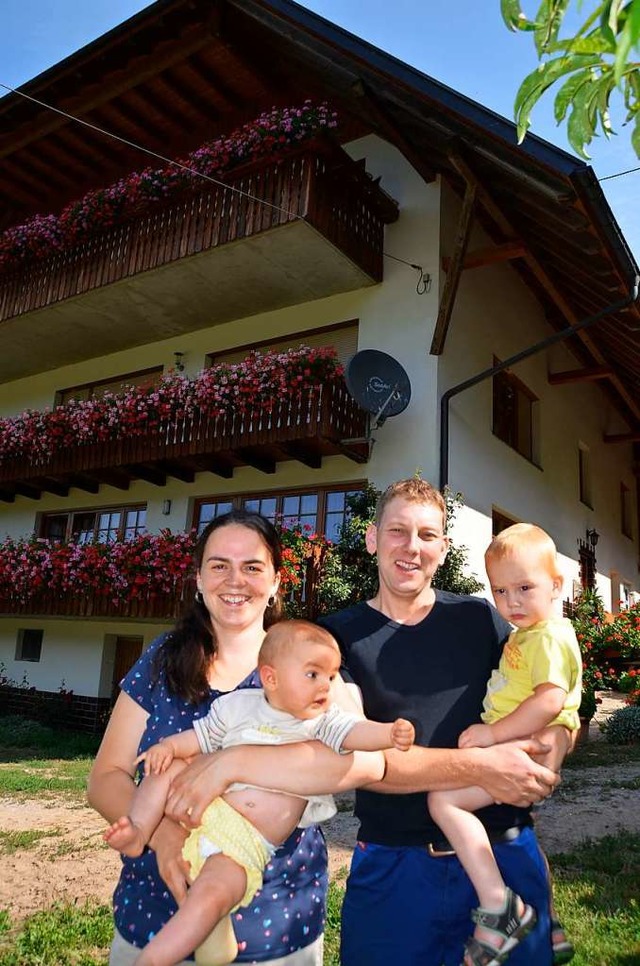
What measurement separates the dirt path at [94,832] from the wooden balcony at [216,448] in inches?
198

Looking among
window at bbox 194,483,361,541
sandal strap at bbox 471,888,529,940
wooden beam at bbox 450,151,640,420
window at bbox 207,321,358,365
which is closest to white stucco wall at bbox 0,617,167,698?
window at bbox 194,483,361,541

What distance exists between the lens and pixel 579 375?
14852mm

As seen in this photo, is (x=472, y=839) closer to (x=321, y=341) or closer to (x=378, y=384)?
(x=378, y=384)

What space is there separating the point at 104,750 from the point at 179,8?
1275cm

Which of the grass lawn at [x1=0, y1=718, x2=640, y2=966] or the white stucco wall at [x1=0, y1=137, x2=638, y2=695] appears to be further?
the white stucco wall at [x1=0, y1=137, x2=638, y2=695]

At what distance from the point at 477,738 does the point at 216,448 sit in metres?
9.47

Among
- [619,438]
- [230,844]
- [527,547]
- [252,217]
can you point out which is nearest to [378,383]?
[252,217]

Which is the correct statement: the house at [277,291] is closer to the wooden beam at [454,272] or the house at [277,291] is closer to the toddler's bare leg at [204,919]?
the wooden beam at [454,272]

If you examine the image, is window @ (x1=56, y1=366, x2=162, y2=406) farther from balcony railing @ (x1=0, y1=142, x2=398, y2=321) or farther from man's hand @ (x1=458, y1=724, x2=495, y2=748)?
man's hand @ (x1=458, y1=724, x2=495, y2=748)

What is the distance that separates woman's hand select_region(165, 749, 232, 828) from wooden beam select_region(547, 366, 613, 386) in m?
14.3

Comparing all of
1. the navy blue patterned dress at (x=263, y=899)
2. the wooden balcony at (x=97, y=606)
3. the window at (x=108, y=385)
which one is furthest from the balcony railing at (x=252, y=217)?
the navy blue patterned dress at (x=263, y=899)

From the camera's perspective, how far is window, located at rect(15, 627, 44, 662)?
598 inches

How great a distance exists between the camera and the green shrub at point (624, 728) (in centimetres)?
999

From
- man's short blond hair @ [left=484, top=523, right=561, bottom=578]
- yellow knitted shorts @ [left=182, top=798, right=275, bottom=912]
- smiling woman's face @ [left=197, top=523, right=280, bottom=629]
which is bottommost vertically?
yellow knitted shorts @ [left=182, top=798, right=275, bottom=912]
